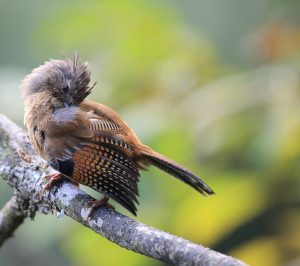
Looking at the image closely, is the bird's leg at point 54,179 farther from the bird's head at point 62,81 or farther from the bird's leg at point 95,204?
the bird's head at point 62,81

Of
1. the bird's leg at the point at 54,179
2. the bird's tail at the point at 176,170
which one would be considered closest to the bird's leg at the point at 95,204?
the bird's leg at the point at 54,179

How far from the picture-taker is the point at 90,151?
10.6ft

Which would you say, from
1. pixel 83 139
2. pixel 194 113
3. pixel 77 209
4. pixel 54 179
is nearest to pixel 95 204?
pixel 77 209

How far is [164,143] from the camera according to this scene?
3.37 m

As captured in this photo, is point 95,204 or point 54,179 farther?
point 54,179

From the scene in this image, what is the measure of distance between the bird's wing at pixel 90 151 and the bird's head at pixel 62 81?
0.14 meters

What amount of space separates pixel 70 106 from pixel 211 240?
90 centimetres

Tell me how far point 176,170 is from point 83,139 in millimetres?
404

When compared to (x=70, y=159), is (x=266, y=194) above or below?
above

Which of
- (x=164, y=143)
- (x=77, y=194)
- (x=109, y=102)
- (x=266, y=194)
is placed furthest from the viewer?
(x=109, y=102)

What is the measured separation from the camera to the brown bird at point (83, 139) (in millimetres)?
3096

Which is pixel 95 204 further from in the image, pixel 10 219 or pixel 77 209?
pixel 10 219

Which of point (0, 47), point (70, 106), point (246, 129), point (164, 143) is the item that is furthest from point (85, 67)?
point (0, 47)

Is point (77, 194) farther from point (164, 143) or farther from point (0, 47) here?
point (0, 47)
